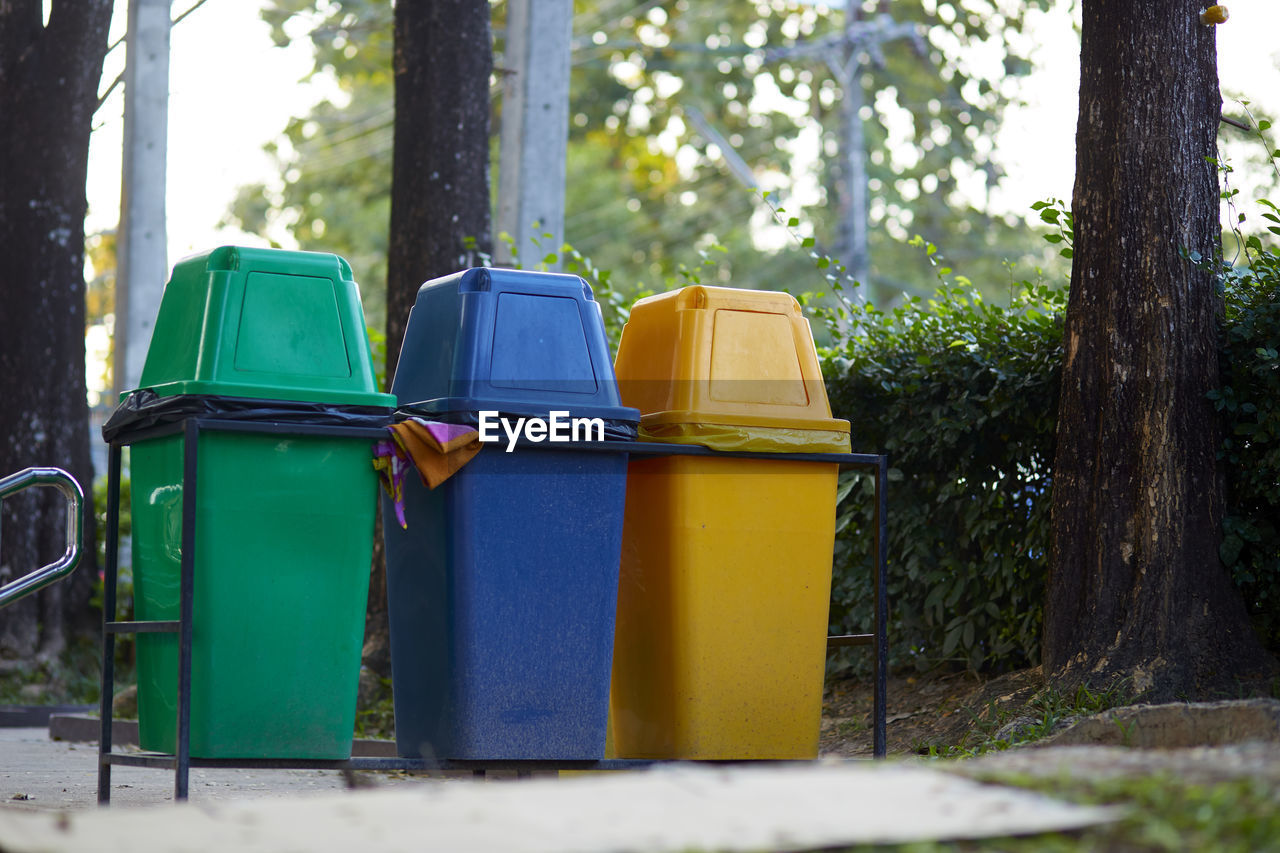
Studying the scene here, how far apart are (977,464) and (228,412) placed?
319 centimetres

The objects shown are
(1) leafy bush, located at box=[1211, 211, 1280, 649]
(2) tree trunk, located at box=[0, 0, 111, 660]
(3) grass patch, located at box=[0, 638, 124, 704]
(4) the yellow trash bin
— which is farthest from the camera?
(2) tree trunk, located at box=[0, 0, 111, 660]

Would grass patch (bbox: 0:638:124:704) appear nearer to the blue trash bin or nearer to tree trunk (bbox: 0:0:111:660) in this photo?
tree trunk (bbox: 0:0:111:660)

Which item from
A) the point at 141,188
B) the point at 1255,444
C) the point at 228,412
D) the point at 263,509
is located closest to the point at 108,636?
the point at 263,509

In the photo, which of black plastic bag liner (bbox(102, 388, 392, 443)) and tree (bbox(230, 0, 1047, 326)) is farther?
tree (bbox(230, 0, 1047, 326))

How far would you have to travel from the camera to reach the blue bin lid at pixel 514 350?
4230mm

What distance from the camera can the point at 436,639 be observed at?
4199 millimetres

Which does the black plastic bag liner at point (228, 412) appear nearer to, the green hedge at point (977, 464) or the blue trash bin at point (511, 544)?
the blue trash bin at point (511, 544)

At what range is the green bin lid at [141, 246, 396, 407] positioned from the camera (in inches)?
157

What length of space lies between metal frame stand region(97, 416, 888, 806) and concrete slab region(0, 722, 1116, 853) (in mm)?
1319

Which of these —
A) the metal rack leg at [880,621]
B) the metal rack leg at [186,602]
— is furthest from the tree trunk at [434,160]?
the metal rack leg at [186,602]

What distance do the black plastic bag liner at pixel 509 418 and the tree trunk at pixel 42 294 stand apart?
5.14 meters

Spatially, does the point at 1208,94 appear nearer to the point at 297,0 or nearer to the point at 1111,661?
the point at 1111,661

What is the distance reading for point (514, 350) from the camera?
4.30 m

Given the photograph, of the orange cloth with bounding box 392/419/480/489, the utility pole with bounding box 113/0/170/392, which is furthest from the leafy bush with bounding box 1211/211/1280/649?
the utility pole with bounding box 113/0/170/392
